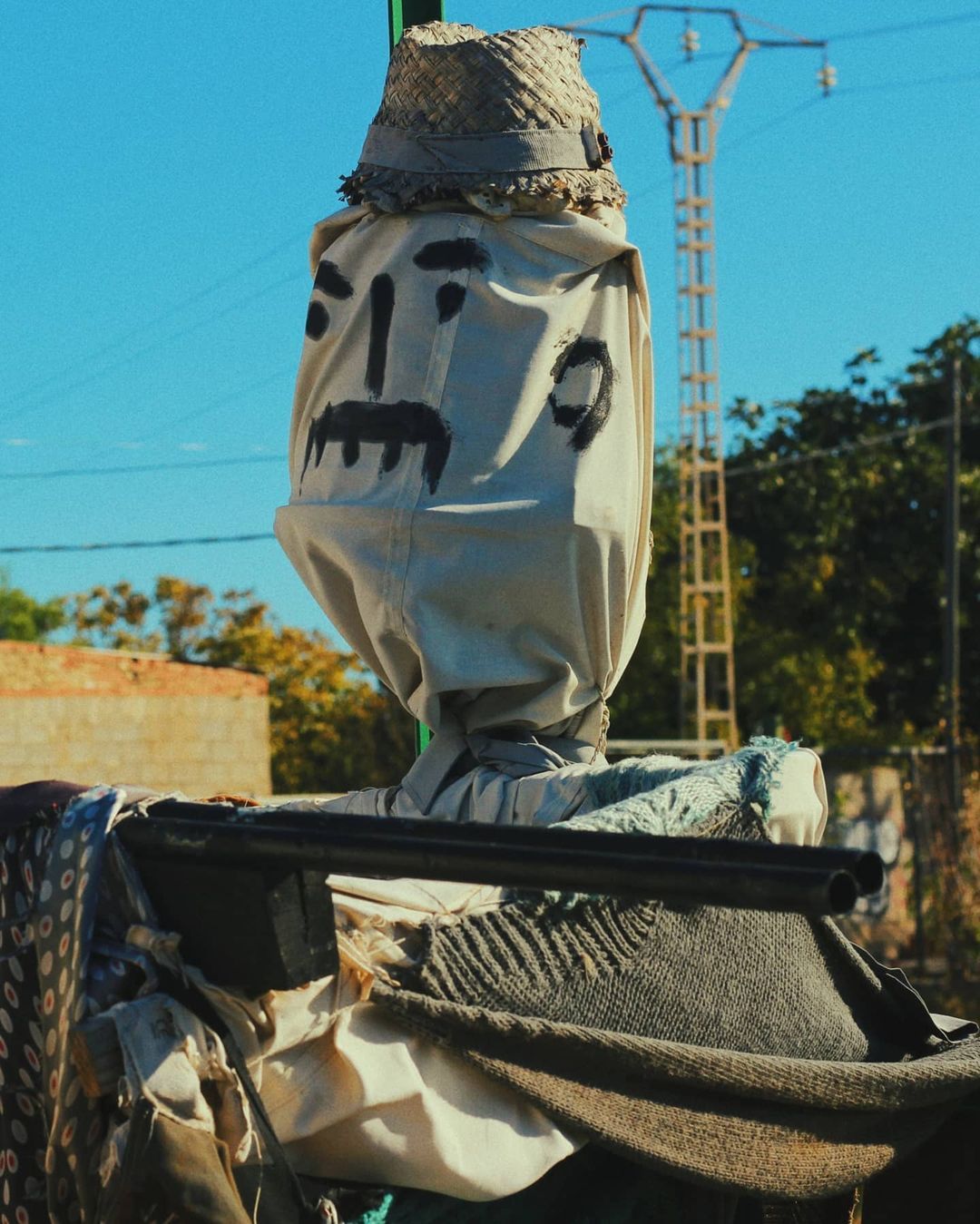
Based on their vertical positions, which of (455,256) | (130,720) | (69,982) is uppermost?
(455,256)

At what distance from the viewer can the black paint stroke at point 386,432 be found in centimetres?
258

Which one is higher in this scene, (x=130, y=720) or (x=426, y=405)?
(x=426, y=405)

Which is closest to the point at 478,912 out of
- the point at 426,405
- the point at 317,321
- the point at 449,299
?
the point at 426,405

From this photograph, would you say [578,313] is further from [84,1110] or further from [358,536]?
[84,1110]

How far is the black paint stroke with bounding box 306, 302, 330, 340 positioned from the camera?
9.21 feet

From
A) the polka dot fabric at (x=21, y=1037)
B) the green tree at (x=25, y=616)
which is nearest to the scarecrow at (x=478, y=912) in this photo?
the polka dot fabric at (x=21, y=1037)

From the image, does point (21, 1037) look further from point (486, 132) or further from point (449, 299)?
point (486, 132)

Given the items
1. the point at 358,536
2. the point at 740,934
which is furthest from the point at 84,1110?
the point at 358,536

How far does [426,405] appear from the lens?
263 cm

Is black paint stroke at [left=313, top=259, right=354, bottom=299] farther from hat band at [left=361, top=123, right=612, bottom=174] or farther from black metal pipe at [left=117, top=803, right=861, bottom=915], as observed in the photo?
black metal pipe at [left=117, top=803, right=861, bottom=915]

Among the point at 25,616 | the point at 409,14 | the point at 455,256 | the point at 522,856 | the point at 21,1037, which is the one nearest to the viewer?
the point at 522,856

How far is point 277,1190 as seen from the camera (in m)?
1.62

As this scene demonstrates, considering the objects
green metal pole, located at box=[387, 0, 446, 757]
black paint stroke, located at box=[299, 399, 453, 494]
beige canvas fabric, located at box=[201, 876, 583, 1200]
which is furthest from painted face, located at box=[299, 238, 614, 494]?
beige canvas fabric, located at box=[201, 876, 583, 1200]

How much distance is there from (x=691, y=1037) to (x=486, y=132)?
145 centimetres
